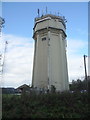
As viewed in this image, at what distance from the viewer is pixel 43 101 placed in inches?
618

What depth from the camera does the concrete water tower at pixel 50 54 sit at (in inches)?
932

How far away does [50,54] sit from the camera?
80.0ft

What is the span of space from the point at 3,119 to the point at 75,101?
227 inches

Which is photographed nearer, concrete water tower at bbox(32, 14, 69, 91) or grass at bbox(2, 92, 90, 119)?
grass at bbox(2, 92, 90, 119)

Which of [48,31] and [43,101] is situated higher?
[48,31]

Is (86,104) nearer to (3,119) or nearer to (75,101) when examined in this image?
(75,101)

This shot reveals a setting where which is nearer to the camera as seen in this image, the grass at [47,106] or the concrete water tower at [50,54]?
the grass at [47,106]

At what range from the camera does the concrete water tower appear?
77.7ft

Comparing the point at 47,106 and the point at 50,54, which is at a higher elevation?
the point at 50,54

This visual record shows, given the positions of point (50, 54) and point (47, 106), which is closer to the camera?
point (47, 106)

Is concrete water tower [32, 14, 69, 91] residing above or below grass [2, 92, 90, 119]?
above

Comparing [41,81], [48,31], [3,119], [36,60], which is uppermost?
[48,31]

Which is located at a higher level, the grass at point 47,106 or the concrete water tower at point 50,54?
the concrete water tower at point 50,54

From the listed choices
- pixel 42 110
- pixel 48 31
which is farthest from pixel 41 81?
pixel 42 110
